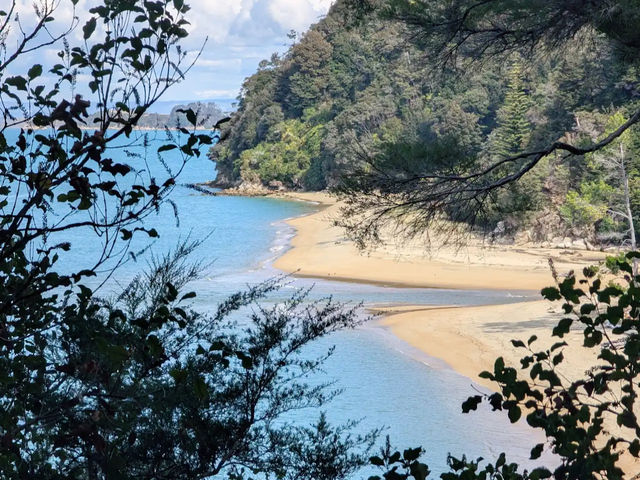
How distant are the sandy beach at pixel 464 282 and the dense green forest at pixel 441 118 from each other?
1361 millimetres

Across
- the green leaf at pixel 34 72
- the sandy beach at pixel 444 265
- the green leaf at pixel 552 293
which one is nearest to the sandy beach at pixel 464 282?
the sandy beach at pixel 444 265

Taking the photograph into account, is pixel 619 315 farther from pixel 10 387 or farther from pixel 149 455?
pixel 149 455

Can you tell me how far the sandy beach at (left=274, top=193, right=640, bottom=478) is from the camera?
1527cm

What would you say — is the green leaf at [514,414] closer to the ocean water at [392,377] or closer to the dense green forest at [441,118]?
the ocean water at [392,377]

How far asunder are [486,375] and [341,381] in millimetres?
11863

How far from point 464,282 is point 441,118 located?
817 inches

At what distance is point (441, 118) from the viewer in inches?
1676

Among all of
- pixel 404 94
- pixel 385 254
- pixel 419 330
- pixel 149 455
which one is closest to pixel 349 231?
pixel 149 455

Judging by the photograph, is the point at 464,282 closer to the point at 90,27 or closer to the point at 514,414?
the point at 514,414

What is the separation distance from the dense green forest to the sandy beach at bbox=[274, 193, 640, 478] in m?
1.36

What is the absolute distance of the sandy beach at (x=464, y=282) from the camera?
1527 centimetres

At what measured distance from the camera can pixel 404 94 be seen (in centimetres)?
4747

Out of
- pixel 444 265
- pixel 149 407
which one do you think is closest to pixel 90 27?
pixel 149 407

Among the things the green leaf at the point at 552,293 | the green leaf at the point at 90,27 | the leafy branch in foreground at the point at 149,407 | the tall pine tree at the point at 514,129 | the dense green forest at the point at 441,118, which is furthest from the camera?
the tall pine tree at the point at 514,129
